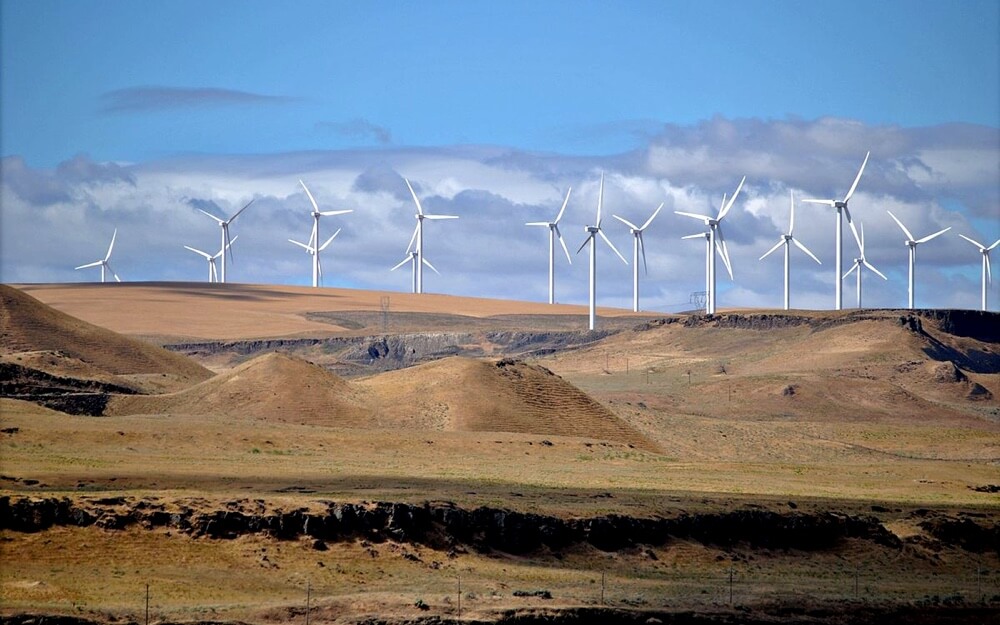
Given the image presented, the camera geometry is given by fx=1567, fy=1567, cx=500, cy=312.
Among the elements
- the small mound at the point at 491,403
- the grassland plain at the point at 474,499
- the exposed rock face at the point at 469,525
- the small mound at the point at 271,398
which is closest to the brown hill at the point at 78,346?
the grassland plain at the point at 474,499

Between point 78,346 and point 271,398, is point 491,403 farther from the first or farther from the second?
point 78,346

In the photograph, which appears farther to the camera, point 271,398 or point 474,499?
point 271,398

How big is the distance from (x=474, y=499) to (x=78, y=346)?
185ft

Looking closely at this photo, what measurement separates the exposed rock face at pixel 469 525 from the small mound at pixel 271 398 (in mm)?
30455

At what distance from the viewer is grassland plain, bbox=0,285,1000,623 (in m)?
41.0

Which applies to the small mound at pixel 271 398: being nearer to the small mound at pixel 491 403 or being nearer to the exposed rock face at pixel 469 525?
the small mound at pixel 491 403

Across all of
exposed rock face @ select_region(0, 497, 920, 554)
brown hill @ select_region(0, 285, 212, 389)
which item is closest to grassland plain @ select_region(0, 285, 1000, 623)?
exposed rock face @ select_region(0, 497, 920, 554)

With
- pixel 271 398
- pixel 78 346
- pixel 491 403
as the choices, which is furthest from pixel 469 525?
pixel 78 346


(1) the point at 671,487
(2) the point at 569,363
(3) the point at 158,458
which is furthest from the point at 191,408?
(2) the point at 569,363

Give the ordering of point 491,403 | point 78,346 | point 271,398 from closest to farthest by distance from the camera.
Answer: point 271,398 → point 491,403 → point 78,346

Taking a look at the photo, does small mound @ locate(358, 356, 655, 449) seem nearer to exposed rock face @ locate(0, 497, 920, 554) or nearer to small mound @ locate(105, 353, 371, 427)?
small mound @ locate(105, 353, 371, 427)

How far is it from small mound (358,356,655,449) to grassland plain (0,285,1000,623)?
213 mm

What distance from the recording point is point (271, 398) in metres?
81.0

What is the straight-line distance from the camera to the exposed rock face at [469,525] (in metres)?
43.0
